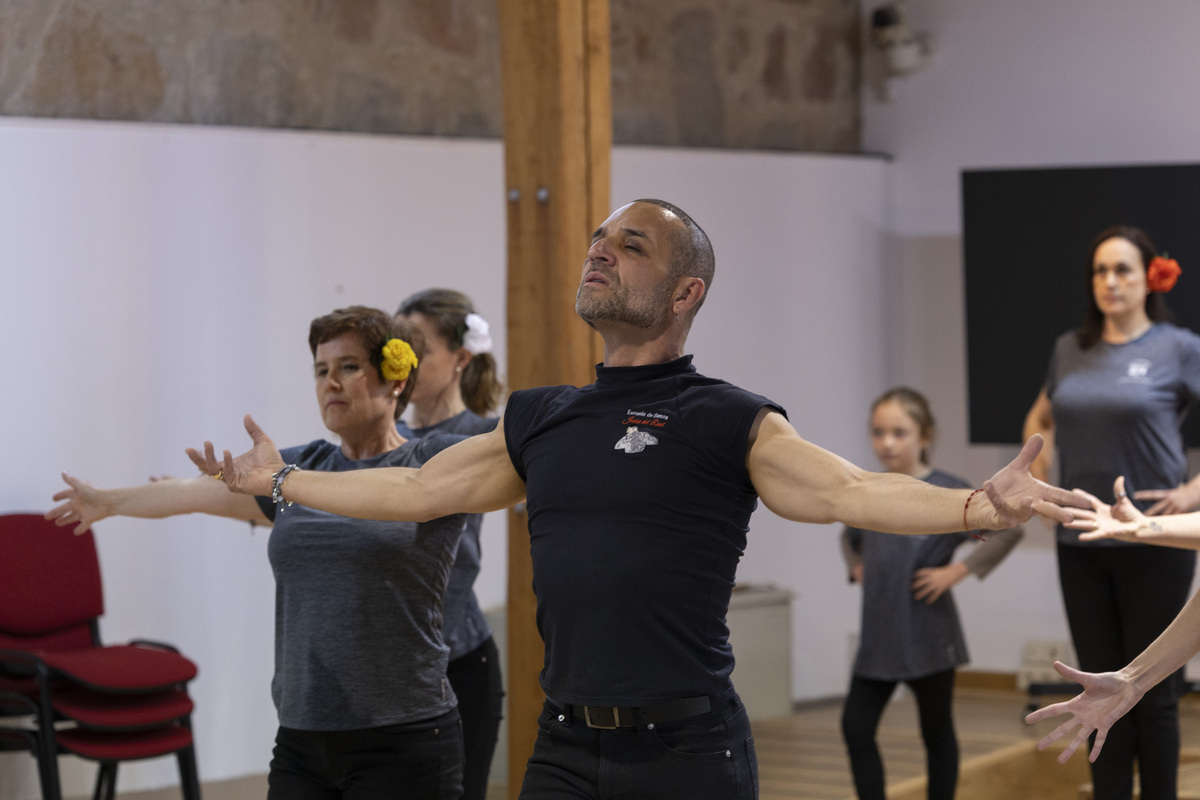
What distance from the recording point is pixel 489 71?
216 inches

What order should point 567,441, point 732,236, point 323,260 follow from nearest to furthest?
1. point 567,441
2. point 323,260
3. point 732,236

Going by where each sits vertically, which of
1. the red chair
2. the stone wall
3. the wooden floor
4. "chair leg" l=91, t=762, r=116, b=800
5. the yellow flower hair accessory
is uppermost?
the stone wall

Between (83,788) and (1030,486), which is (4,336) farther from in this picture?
(1030,486)

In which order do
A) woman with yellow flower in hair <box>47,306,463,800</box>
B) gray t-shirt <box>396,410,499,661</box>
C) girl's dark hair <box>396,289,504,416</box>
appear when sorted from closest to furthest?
woman with yellow flower in hair <box>47,306,463,800</box> < gray t-shirt <box>396,410,499,661</box> < girl's dark hair <box>396,289,504,416</box>

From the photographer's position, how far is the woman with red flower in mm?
3795

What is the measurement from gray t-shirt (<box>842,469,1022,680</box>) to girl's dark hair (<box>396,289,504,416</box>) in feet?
4.13

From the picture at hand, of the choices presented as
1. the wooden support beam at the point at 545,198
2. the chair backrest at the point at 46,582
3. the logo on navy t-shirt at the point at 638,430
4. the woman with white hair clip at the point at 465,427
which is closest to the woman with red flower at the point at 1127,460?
the wooden support beam at the point at 545,198

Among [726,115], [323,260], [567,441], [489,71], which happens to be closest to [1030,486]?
[567,441]

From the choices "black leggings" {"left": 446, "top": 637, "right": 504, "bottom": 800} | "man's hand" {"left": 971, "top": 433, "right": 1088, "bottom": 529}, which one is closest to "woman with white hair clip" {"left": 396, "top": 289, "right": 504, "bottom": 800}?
"black leggings" {"left": 446, "top": 637, "right": 504, "bottom": 800}

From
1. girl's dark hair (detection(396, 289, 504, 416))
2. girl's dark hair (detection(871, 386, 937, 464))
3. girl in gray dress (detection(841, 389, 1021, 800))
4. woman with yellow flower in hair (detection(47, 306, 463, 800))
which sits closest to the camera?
woman with yellow flower in hair (detection(47, 306, 463, 800))

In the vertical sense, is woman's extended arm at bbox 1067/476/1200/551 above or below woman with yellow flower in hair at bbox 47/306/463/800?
above

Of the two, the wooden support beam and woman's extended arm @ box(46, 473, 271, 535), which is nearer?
woman's extended arm @ box(46, 473, 271, 535)

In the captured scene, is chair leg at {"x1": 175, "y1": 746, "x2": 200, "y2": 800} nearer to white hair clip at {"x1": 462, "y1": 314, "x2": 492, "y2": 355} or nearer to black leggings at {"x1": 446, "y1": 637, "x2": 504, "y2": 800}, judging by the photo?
black leggings at {"x1": 446, "y1": 637, "x2": 504, "y2": 800}

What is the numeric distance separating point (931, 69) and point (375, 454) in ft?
14.8
